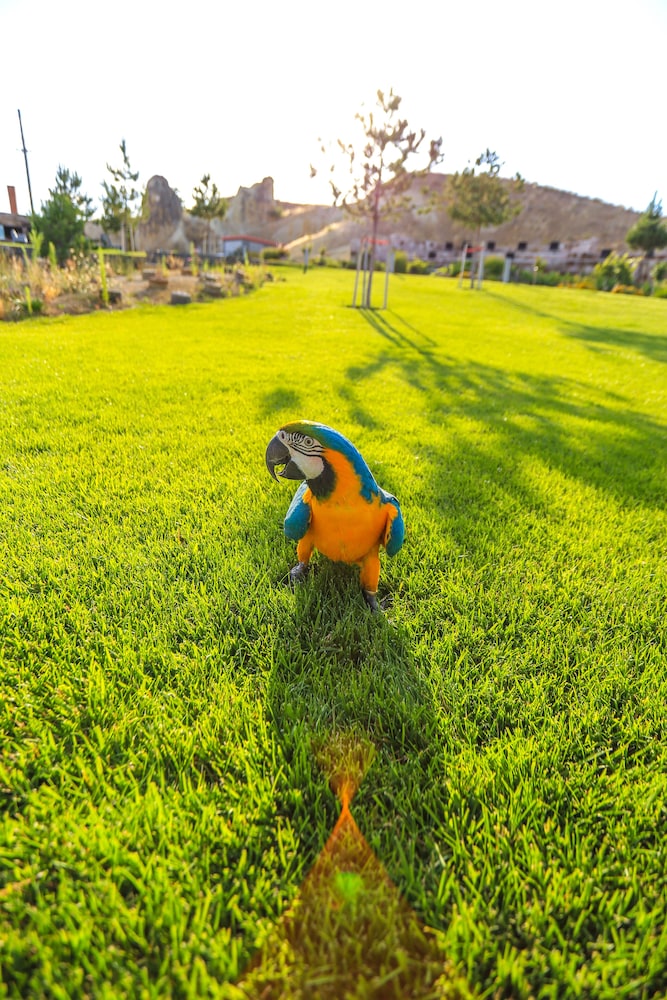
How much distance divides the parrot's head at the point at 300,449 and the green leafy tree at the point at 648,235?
3718cm

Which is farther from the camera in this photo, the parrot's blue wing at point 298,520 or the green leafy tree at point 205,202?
the green leafy tree at point 205,202

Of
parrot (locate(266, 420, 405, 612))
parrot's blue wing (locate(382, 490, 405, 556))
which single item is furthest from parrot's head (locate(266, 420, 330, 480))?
parrot's blue wing (locate(382, 490, 405, 556))

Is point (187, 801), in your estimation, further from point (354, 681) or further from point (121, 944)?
point (354, 681)

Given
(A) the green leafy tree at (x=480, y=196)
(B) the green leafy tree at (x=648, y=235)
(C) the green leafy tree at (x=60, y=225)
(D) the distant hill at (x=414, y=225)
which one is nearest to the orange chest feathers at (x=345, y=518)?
(C) the green leafy tree at (x=60, y=225)

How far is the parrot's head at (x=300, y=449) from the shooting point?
156cm

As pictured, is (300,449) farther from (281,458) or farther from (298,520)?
(298,520)

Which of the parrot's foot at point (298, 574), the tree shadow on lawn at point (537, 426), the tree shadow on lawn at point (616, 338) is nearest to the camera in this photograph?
the parrot's foot at point (298, 574)

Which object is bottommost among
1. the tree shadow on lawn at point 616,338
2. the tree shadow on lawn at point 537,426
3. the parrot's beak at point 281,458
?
the tree shadow on lawn at point 537,426

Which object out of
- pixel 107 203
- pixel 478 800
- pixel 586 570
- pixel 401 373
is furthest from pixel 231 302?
pixel 107 203

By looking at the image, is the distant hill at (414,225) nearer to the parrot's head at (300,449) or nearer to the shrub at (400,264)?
the shrub at (400,264)

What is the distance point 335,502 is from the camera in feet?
5.49

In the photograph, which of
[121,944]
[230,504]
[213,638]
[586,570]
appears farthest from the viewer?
[230,504]

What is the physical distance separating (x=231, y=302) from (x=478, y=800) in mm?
12846

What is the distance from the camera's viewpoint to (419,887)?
0.99 meters
